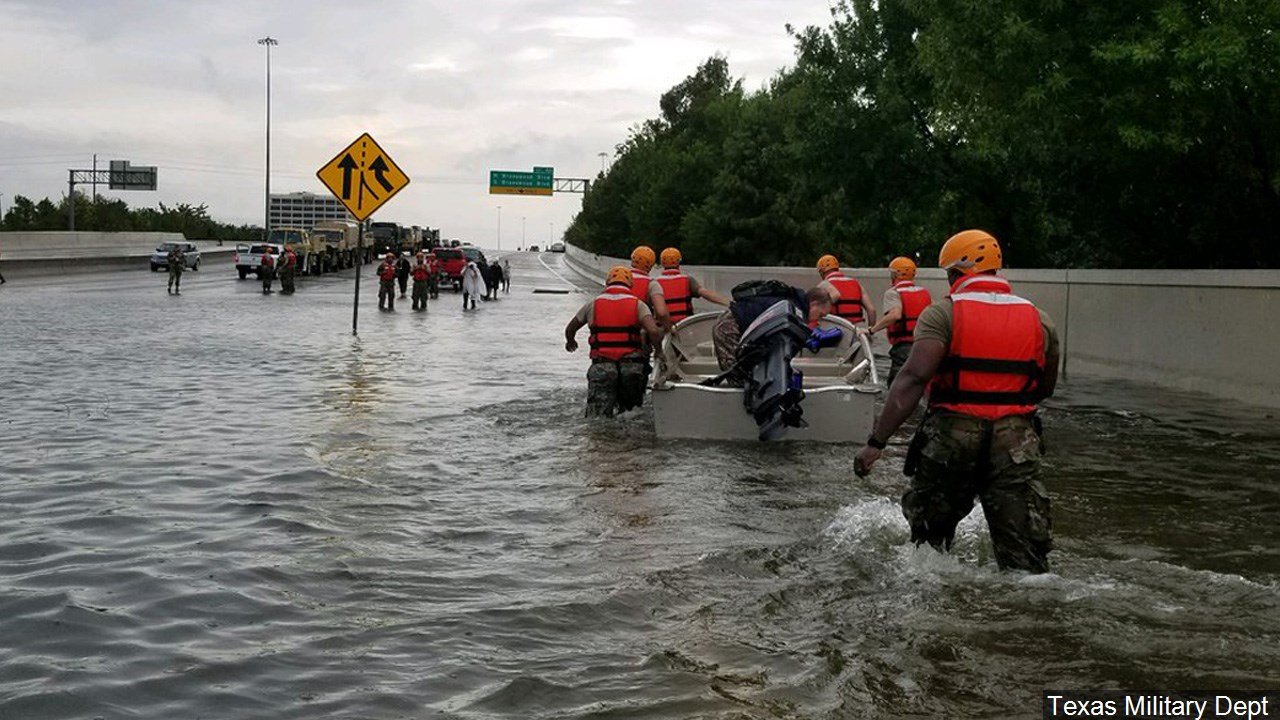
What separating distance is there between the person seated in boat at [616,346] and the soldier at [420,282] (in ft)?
89.7

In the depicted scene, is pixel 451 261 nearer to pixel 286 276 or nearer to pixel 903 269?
pixel 286 276

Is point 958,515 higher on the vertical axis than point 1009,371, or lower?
lower

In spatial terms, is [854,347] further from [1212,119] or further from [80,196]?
[80,196]

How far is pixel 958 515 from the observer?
7.56 metres

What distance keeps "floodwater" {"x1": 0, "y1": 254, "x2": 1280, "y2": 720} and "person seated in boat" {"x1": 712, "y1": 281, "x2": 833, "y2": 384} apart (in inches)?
44.7

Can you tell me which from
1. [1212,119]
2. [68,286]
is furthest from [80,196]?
[1212,119]

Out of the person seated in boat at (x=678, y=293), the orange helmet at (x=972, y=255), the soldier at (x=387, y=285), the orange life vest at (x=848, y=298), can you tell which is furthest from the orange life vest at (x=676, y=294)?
the soldier at (x=387, y=285)

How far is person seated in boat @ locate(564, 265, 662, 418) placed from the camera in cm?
1439

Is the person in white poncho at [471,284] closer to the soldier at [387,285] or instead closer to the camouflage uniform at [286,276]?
the soldier at [387,285]

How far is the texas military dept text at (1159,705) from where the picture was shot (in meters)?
5.52

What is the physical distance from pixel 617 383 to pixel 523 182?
11144cm

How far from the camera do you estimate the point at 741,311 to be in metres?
13.6

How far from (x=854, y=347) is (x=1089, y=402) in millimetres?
3954

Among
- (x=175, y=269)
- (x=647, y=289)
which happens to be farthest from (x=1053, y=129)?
(x=175, y=269)
